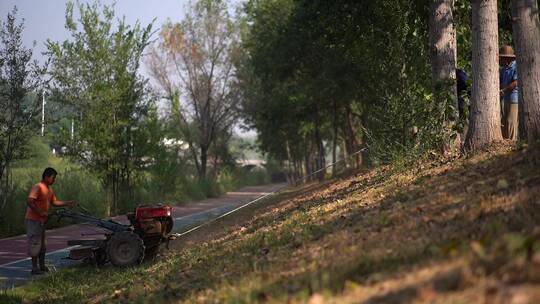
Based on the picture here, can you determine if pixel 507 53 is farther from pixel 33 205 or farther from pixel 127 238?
pixel 33 205

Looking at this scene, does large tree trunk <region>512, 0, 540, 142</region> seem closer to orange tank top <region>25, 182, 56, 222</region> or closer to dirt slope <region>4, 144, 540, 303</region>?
dirt slope <region>4, 144, 540, 303</region>

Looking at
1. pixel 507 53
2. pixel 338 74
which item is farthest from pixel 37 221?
pixel 338 74

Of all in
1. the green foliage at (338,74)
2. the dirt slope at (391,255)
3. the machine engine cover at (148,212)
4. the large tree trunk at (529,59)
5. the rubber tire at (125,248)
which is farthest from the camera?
the green foliage at (338,74)

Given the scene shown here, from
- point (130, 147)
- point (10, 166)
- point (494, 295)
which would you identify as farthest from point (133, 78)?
point (494, 295)

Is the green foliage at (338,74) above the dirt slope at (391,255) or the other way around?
above

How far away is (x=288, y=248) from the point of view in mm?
7121

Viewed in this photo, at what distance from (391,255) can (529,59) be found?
5.03 m

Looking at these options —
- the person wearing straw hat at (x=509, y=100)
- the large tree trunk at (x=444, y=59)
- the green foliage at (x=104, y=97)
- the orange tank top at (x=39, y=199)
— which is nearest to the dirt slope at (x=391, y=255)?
the large tree trunk at (x=444, y=59)

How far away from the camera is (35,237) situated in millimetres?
10977

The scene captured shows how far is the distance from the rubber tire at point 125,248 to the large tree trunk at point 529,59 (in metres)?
6.25

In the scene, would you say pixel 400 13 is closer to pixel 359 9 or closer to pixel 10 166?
pixel 359 9

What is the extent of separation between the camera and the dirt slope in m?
4.06

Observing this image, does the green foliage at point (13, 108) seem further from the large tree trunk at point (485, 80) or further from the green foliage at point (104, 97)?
the large tree trunk at point (485, 80)

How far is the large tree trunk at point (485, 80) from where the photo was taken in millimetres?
9844
